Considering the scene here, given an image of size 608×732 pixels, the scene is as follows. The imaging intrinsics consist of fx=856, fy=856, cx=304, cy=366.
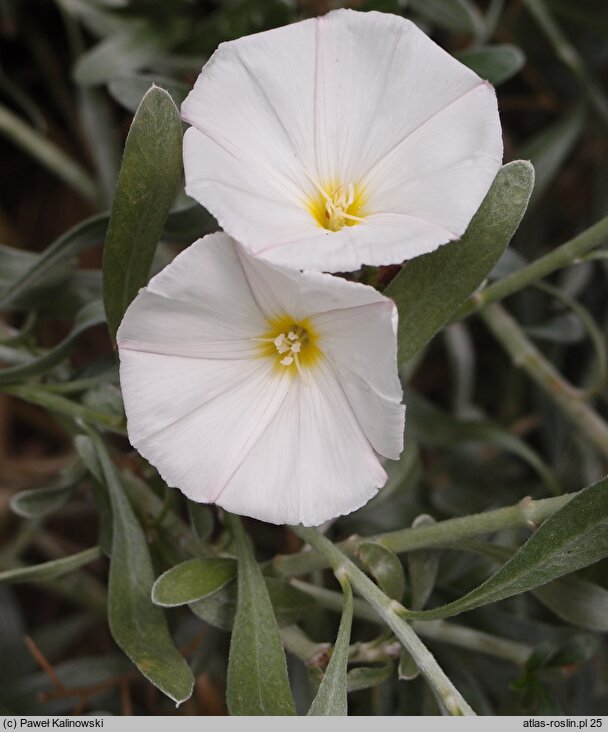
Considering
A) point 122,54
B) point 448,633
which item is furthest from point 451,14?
point 448,633

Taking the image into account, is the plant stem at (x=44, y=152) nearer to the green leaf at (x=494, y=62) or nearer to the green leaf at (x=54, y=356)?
the green leaf at (x=54, y=356)

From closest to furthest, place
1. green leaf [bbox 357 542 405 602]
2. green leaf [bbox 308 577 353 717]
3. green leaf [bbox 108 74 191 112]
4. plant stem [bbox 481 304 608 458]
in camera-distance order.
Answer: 1. green leaf [bbox 308 577 353 717]
2. green leaf [bbox 357 542 405 602]
3. green leaf [bbox 108 74 191 112]
4. plant stem [bbox 481 304 608 458]

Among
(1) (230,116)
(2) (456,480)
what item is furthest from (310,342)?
(2) (456,480)

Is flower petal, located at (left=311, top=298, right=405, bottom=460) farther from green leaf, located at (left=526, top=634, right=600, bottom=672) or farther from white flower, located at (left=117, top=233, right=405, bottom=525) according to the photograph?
green leaf, located at (left=526, top=634, right=600, bottom=672)

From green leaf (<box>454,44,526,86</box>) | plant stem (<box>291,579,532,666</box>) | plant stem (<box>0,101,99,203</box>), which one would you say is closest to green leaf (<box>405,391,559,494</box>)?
plant stem (<box>291,579,532,666</box>)

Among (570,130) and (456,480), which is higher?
(570,130)

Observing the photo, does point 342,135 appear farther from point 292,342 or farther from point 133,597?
point 133,597

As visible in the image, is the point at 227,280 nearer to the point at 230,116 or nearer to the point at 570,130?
the point at 230,116

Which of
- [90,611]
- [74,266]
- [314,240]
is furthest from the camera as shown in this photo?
[90,611]
